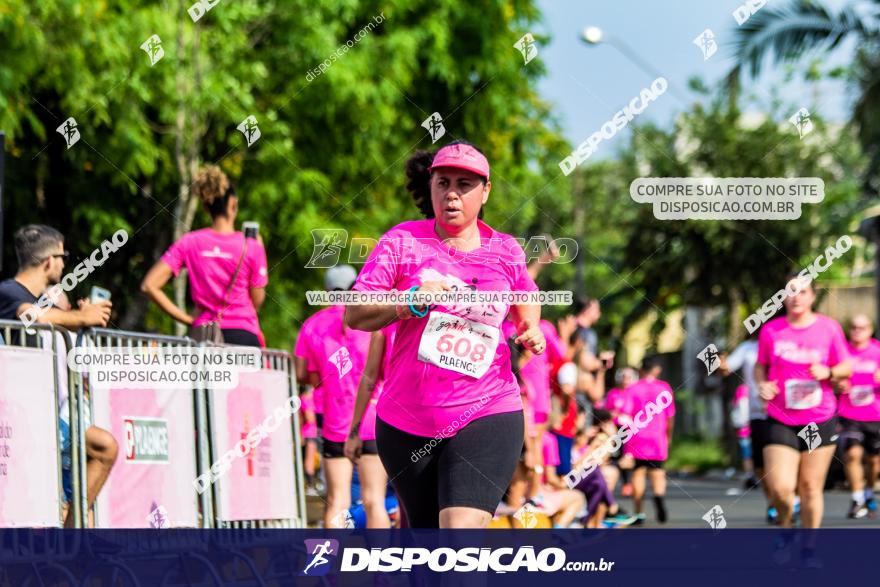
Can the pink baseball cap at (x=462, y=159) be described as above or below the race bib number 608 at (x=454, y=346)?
above

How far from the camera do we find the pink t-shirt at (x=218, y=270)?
9.41 metres

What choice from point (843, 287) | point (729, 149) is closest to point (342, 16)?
point (729, 149)

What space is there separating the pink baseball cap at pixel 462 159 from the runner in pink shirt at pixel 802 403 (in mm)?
→ 4979

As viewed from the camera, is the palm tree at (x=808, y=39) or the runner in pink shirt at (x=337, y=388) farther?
the palm tree at (x=808, y=39)

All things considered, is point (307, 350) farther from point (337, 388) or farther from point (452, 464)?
point (452, 464)

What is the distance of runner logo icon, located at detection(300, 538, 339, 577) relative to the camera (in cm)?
665

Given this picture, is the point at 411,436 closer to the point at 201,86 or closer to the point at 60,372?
the point at 60,372

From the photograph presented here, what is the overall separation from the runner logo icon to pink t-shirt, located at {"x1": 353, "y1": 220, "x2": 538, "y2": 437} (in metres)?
1.00

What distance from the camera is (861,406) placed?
17.3 meters

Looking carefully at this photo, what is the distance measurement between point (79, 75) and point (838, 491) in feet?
37.7

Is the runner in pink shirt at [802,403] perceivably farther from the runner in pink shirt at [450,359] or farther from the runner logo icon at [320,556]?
the runner in pink shirt at [450,359]

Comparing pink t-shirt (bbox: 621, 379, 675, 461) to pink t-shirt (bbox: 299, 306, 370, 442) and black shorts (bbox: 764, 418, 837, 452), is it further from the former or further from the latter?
pink t-shirt (bbox: 299, 306, 370, 442)

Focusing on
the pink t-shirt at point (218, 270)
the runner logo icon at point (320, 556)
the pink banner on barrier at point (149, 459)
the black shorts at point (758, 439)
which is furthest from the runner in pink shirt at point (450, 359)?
the black shorts at point (758, 439)

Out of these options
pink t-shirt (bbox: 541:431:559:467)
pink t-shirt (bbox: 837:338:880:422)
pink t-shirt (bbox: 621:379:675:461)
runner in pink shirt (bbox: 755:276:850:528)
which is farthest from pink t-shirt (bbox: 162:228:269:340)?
pink t-shirt (bbox: 837:338:880:422)
